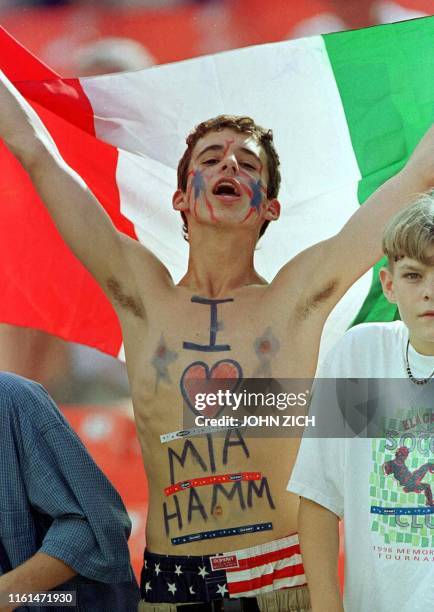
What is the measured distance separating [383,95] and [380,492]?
1.03m

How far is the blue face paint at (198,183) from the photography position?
2572mm

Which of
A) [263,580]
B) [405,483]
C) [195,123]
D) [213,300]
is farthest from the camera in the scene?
[195,123]

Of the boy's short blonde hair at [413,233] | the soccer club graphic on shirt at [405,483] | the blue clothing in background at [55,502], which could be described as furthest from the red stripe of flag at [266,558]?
the boy's short blonde hair at [413,233]

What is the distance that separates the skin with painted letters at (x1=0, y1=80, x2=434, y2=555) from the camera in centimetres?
240

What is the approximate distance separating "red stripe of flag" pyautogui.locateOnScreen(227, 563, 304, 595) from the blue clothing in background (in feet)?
0.76

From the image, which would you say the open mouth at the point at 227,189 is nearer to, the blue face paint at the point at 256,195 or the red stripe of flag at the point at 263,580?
the blue face paint at the point at 256,195

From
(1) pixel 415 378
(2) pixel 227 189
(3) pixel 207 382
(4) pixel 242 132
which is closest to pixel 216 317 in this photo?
(3) pixel 207 382

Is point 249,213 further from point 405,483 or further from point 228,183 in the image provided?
point 405,483

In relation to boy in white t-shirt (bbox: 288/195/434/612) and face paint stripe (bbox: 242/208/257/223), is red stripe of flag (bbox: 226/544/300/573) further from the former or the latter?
face paint stripe (bbox: 242/208/257/223)

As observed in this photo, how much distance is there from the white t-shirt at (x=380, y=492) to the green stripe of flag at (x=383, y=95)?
0.51 meters

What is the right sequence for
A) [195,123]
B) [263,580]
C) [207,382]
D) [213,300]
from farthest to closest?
[195,123], [213,300], [207,382], [263,580]

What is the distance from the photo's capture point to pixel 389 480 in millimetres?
1981

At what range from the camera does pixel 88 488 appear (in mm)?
2160

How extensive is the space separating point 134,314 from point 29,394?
0.43m
